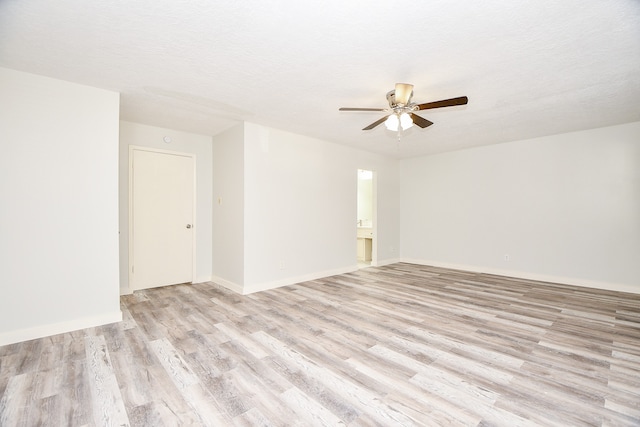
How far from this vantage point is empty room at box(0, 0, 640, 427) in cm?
195

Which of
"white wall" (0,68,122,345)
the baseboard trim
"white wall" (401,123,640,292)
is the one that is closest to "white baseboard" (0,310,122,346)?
"white wall" (0,68,122,345)

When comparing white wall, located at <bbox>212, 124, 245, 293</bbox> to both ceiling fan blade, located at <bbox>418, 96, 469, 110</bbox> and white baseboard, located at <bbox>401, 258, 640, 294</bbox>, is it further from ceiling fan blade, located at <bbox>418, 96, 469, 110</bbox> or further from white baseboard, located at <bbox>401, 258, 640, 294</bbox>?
white baseboard, located at <bbox>401, 258, 640, 294</bbox>

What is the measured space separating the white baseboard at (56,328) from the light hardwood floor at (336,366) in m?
0.08

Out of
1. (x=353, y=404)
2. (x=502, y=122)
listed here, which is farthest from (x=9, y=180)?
(x=502, y=122)

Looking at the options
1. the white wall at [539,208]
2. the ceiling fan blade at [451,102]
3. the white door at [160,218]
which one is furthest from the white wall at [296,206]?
the ceiling fan blade at [451,102]

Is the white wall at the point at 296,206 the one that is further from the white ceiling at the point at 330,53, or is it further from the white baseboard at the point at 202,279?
the white baseboard at the point at 202,279

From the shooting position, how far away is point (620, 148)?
458cm

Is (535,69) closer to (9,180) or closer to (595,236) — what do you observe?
(595,236)

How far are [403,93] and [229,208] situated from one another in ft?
10.5

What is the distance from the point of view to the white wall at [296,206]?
4.49 metres

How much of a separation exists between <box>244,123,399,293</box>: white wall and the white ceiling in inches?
37.1

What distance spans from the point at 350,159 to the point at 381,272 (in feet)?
8.18

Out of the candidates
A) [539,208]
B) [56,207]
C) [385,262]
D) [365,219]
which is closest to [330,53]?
[56,207]

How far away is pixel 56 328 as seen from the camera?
9.54ft
